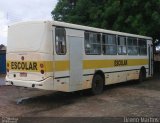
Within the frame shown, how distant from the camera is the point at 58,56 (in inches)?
527

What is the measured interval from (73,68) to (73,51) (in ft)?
2.13

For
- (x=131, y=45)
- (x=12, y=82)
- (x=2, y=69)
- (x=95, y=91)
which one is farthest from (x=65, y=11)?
(x=12, y=82)

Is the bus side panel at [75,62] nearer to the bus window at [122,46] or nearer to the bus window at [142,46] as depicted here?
the bus window at [122,46]

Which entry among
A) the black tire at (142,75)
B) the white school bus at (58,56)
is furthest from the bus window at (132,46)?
the white school bus at (58,56)

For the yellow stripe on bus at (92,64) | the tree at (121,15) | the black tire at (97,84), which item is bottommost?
the black tire at (97,84)

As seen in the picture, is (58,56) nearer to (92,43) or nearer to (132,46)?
(92,43)

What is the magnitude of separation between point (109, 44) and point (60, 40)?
4228 millimetres

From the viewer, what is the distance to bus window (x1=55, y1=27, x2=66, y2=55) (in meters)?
13.4

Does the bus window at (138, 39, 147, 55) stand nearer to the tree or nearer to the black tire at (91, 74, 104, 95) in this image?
the tree

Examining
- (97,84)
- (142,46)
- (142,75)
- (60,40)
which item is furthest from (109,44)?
(142,75)

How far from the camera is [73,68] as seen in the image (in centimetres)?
1424

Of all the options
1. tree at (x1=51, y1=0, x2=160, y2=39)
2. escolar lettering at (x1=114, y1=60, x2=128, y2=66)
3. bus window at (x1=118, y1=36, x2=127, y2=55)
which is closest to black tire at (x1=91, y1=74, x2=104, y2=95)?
escolar lettering at (x1=114, y1=60, x2=128, y2=66)

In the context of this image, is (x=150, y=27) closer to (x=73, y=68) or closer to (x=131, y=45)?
(x=131, y=45)

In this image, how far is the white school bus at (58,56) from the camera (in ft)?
42.7
